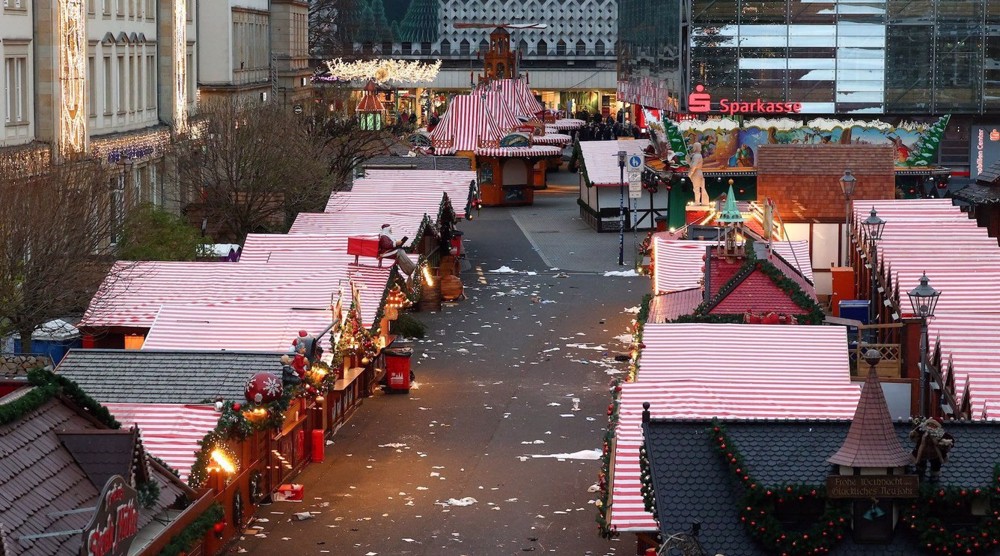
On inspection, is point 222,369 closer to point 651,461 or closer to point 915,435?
point 651,461

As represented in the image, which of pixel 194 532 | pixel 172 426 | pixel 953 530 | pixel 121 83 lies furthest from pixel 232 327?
pixel 121 83

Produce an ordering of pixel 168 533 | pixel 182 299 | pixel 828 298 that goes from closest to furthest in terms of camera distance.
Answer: pixel 168 533 → pixel 182 299 → pixel 828 298

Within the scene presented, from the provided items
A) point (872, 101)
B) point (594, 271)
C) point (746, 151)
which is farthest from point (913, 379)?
point (872, 101)

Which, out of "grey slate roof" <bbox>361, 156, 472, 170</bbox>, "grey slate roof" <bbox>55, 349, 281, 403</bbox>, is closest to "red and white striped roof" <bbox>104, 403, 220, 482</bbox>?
"grey slate roof" <bbox>55, 349, 281, 403</bbox>

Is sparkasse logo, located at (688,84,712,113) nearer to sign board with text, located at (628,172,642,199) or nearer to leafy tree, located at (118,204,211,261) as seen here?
sign board with text, located at (628,172,642,199)

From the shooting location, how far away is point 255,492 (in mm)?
22531

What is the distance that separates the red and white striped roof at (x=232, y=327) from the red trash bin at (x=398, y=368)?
12.7 feet

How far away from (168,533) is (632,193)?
33326 millimetres

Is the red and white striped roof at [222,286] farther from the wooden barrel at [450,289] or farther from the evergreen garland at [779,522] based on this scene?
the evergreen garland at [779,522]

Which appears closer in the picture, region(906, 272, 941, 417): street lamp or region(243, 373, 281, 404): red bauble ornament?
region(243, 373, 281, 404): red bauble ornament

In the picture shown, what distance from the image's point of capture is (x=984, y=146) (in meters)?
66.8

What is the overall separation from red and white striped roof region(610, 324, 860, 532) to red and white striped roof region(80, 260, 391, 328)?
22.3 feet

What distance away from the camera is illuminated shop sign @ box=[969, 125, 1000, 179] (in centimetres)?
6662

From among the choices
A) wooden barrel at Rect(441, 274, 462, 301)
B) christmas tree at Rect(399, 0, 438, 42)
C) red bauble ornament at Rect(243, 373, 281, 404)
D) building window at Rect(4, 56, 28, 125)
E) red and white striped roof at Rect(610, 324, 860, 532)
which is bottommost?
wooden barrel at Rect(441, 274, 462, 301)
